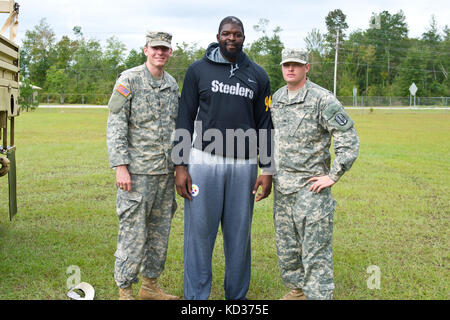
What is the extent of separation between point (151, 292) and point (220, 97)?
1727 mm

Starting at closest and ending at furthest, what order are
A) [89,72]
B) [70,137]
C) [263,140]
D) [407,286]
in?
[263,140]
[407,286]
[70,137]
[89,72]

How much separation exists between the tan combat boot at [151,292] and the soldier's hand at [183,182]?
3.01 feet

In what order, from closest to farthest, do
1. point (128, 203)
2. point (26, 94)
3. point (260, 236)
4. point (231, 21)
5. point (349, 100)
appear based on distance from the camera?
point (231, 21) → point (128, 203) → point (260, 236) → point (26, 94) → point (349, 100)

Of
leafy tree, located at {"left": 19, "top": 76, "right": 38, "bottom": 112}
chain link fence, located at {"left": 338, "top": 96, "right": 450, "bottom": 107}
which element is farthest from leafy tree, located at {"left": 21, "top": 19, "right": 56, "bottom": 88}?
chain link fence, located at {"left": 338, "top": 96, "right": 450, "bottom": 107}

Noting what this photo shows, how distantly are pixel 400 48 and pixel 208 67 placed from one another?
6420 centimetres

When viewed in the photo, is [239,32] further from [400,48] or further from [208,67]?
[400,48]

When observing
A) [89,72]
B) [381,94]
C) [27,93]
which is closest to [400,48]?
[381,94]

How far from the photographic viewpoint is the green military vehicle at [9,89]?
15.0ft

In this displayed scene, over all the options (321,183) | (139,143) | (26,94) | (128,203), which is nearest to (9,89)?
(139,143)

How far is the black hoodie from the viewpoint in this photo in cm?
333

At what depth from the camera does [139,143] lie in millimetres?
3549

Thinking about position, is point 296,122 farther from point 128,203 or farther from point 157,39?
point 128,203

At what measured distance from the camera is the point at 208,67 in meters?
3.38

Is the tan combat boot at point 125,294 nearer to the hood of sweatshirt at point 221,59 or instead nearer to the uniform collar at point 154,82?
the uniform collar at point 154,82
